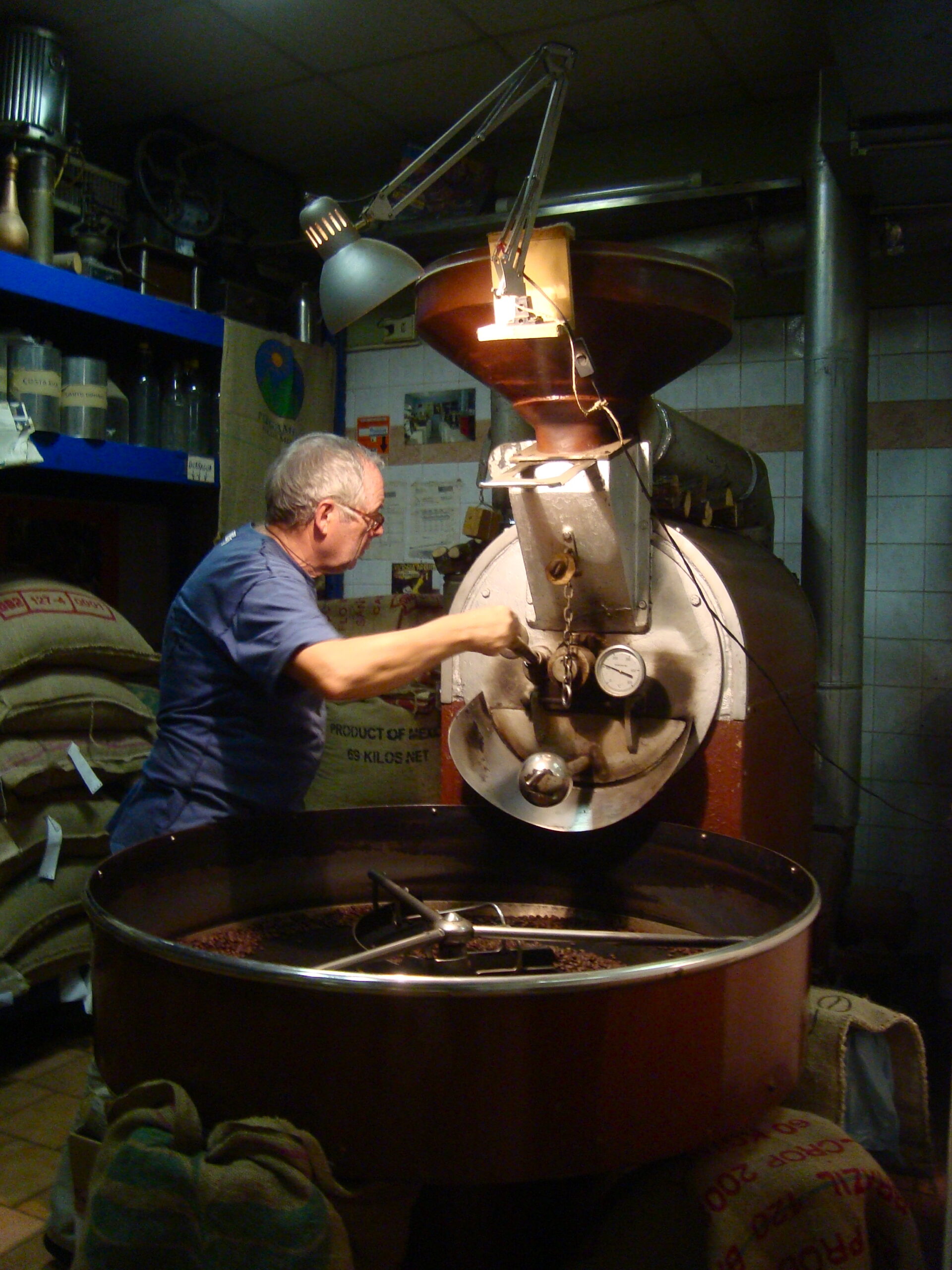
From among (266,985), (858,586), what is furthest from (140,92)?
(266,985)

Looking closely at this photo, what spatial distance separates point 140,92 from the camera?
3.55 m

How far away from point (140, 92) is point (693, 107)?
189cm

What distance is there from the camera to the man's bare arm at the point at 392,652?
4.91 ft

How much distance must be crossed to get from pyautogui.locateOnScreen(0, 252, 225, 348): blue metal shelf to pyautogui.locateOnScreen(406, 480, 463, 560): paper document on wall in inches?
37.0

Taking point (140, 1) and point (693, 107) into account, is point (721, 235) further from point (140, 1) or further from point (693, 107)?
point (140, 1)

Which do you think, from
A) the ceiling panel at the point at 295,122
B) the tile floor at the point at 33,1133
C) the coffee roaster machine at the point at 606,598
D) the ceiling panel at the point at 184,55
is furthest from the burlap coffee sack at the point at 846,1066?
the ceiling panel at the point at 295,122

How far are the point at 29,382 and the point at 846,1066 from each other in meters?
2.60

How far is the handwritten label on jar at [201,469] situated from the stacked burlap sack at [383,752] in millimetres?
908

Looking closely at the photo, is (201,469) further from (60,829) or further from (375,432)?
(60,829)

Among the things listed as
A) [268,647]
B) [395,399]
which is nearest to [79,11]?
[395,399]

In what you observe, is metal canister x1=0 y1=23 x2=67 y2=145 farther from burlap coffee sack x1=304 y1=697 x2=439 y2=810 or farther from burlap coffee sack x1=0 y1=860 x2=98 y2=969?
burlap coffee sack x1=0 y1=860 x2=98 y2=969

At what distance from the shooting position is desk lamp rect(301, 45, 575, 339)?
1.44 meters

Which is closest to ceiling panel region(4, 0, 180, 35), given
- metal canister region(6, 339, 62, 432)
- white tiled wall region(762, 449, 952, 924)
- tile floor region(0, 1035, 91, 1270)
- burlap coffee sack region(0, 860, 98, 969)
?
metal canister region(6, 339, 62, 432)

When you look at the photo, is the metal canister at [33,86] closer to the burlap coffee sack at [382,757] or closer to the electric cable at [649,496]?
the burlap coffee sack at [382,757]
